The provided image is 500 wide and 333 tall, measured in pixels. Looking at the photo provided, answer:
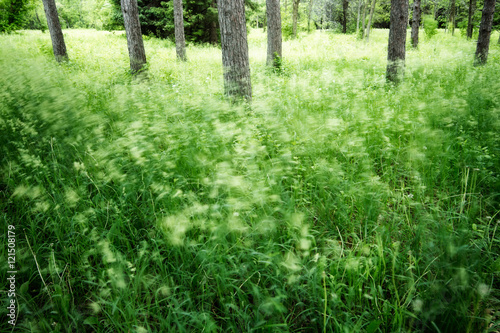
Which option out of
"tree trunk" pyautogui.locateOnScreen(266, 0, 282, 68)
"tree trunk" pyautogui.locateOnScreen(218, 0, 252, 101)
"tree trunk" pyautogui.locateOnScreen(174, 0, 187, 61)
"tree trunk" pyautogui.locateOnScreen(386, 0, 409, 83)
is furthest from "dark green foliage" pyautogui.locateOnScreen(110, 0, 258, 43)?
"tree trunk" pyautogui.locateOnScreen(218, 0, 252, 101)

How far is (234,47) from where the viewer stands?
4.82 m

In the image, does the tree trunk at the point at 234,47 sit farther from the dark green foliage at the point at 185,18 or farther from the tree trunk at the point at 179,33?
the dark green foliage at the point at 185,18

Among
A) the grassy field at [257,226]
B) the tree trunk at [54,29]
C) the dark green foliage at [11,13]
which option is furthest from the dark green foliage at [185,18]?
the grassy field at [257,226]

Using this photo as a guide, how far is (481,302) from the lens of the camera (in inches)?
65.5

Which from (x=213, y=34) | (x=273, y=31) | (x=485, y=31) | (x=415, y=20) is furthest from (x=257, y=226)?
(x=213, y=34)

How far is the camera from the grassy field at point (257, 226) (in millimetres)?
Answer: 1686

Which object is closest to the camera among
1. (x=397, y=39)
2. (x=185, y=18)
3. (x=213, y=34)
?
(x=397, y=39)

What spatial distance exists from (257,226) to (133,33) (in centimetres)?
797

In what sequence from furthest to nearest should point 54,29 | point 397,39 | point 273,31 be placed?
point 54,29, point 273,31, point 397,39

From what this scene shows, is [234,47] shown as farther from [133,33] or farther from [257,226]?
[133,33]

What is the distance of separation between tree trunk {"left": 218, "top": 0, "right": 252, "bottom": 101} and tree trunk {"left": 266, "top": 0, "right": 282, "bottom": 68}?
5037mm

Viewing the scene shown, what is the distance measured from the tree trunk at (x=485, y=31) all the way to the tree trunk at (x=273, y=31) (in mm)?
6152

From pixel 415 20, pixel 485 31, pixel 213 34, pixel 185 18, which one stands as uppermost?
pixel 185 18

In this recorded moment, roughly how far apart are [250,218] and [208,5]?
1933 centimetres
